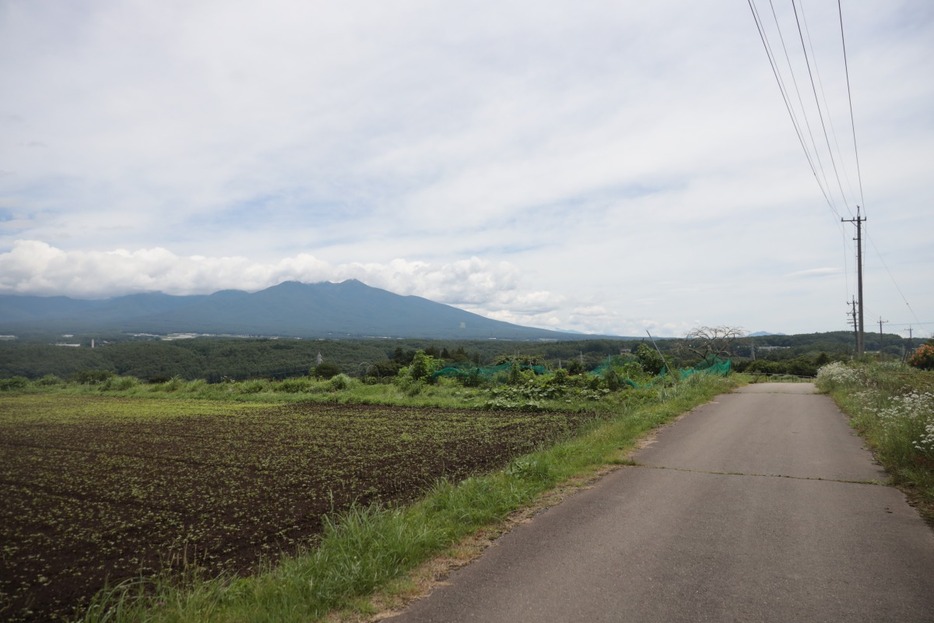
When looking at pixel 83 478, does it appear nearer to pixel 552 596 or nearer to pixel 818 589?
pixel 552 596

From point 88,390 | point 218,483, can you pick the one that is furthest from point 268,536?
point 88,390

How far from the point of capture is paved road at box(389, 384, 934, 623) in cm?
319

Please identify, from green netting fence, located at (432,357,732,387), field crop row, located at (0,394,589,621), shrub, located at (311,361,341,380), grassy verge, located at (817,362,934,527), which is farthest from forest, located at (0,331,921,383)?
grassy verge, located at (817,362,934,527)

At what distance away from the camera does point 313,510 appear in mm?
5910

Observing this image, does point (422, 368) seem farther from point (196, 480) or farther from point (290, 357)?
point (290, 357)

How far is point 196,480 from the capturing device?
7.74 m

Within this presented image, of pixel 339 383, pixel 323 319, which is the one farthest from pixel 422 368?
pixel 323 319

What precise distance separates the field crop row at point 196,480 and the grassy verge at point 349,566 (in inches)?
22.8

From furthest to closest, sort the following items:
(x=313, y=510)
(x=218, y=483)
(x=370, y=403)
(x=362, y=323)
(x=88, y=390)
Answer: (x=362, y=323) → (x=88, y=390) → (x=370, y=403) → (x=218, y=483) → (x=313, y=510)

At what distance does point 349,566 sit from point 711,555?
8.39 ft

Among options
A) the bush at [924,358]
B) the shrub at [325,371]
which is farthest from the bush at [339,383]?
the bush at [924,358]

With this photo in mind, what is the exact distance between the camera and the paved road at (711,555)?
10.5 feet

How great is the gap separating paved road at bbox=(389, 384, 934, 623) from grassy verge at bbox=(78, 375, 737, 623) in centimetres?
39

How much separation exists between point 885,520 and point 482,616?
380 centimetres
